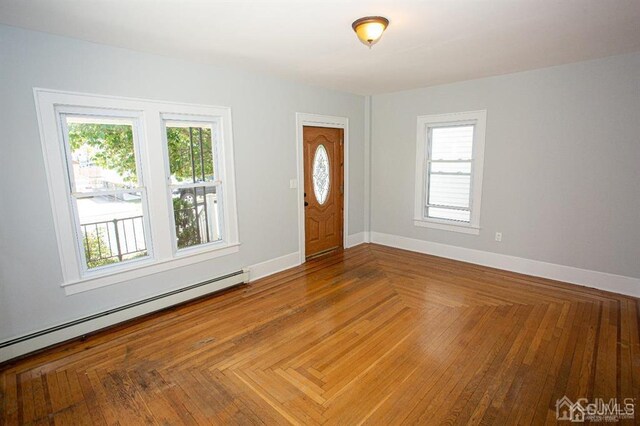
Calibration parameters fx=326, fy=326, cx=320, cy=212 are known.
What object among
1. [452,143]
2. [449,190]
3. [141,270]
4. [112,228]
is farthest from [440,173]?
[112,228]

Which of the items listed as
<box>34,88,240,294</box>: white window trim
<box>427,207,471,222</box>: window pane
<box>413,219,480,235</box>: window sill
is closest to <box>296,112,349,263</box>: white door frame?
<box>34,88,240,294</box>: white window trim

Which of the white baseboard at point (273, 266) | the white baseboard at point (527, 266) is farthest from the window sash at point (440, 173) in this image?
the white baseboard at point (273, 266)

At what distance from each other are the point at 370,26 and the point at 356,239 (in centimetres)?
398

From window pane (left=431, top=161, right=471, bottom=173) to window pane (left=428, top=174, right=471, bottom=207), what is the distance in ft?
0.26

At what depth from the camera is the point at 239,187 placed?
4012 mm

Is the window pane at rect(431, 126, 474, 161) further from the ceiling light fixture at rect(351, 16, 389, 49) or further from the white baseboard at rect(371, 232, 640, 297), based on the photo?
the ceiling light fixture at rect(351, 16, 389, 49)

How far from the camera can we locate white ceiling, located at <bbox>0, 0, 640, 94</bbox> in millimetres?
2203

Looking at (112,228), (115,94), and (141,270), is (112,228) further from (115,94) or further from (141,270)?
(115,94)

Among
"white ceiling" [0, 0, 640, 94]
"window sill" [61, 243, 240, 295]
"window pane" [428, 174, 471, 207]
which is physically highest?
"white ceiling" [0, 0, 640, 94]

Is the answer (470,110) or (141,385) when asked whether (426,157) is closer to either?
(470,110)

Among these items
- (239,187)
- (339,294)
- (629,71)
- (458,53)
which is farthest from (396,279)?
(629,71)

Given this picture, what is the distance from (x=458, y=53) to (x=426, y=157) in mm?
2077

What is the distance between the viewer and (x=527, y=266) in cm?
434

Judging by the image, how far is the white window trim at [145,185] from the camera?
106 inches
